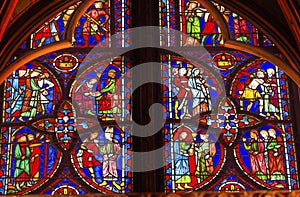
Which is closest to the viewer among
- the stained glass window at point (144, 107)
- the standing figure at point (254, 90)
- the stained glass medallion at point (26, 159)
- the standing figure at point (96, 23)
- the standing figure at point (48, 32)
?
the stained glass medallion at point (26, 159)

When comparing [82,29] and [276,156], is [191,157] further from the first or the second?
[82,29]

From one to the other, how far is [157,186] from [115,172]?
685 mm

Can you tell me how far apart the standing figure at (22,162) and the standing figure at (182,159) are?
2.13 meters

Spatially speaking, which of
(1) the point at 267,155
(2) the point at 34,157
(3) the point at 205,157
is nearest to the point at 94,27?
(2) the point at 34,157

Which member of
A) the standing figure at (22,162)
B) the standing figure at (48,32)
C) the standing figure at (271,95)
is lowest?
the standing figure at (22,162)

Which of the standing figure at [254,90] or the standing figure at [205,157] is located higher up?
the standing figure at [254,90]

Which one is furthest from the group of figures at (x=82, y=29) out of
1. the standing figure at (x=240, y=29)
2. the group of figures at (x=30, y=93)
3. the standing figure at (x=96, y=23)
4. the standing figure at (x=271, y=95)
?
the standing figure at (x=271, y=95)

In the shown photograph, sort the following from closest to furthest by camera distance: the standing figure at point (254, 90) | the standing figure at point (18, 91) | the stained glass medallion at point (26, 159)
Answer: the stained glass medallion at point (26, 159)
the standing figure at point (18, 91)
the standing figure at point (254, 90)

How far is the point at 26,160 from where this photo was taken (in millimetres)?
13539

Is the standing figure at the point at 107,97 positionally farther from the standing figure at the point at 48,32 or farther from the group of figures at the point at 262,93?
the group of figures at the point at 262,93

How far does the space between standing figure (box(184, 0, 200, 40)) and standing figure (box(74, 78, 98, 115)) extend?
1.70 metres

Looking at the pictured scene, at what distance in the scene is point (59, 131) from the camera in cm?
1374

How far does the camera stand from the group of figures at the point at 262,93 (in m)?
14.0

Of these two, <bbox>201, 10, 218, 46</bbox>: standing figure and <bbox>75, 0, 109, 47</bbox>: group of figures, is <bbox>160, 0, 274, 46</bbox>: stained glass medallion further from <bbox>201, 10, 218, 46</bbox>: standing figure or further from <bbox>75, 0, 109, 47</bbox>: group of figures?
<bbox>75, 0, 109, 47</bbox>: group of figures
